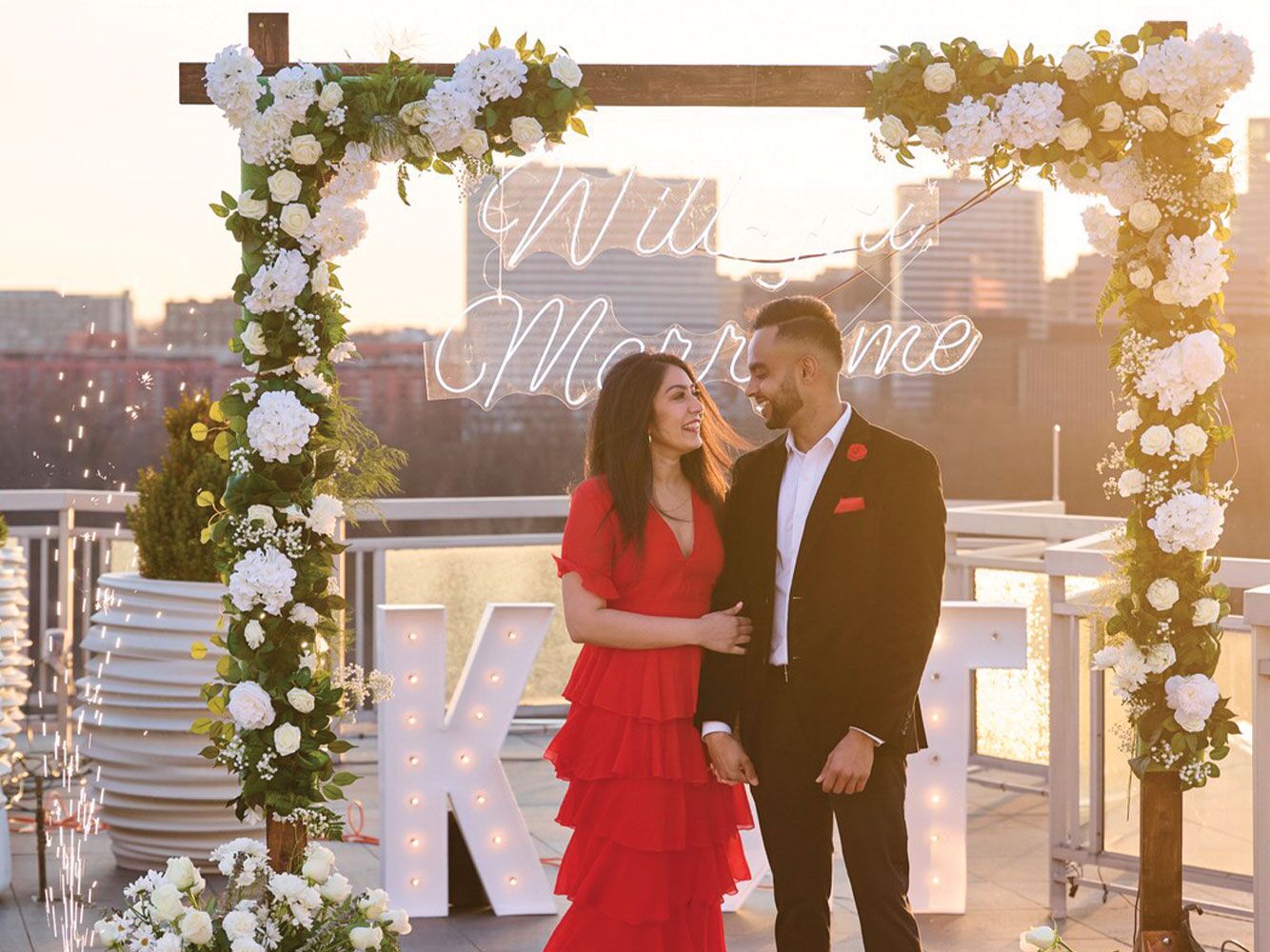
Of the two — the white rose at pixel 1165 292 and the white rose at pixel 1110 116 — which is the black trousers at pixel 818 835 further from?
the white rose at pixel 1110 116

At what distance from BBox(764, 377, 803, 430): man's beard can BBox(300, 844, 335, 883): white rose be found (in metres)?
1.53

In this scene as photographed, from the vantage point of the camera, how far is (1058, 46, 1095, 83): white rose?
3.77 metres

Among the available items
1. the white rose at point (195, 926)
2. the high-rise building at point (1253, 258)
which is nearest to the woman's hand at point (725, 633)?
the white rose at point (195, 926)

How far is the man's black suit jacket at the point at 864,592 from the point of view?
308 cm

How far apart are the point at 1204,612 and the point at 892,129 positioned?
4.79ft

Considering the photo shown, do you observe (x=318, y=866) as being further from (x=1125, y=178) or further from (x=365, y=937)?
(x=1125, y=178)

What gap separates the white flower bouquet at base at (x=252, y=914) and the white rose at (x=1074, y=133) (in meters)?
2.49

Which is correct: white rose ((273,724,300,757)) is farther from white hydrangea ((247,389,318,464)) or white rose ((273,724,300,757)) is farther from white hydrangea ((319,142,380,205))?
white hydrangea ((319,142,380,205))

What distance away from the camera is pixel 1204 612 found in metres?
3.86

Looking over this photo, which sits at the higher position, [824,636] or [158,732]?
[824,636]

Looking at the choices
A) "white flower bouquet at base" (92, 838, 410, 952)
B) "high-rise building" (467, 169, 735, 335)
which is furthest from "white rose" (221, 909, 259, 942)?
"high-rise building" (467, 169, 735, 335)

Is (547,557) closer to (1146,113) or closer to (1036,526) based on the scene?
(1036,526)

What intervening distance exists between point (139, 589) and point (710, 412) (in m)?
2.71

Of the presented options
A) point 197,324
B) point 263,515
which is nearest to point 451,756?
point 263,515
